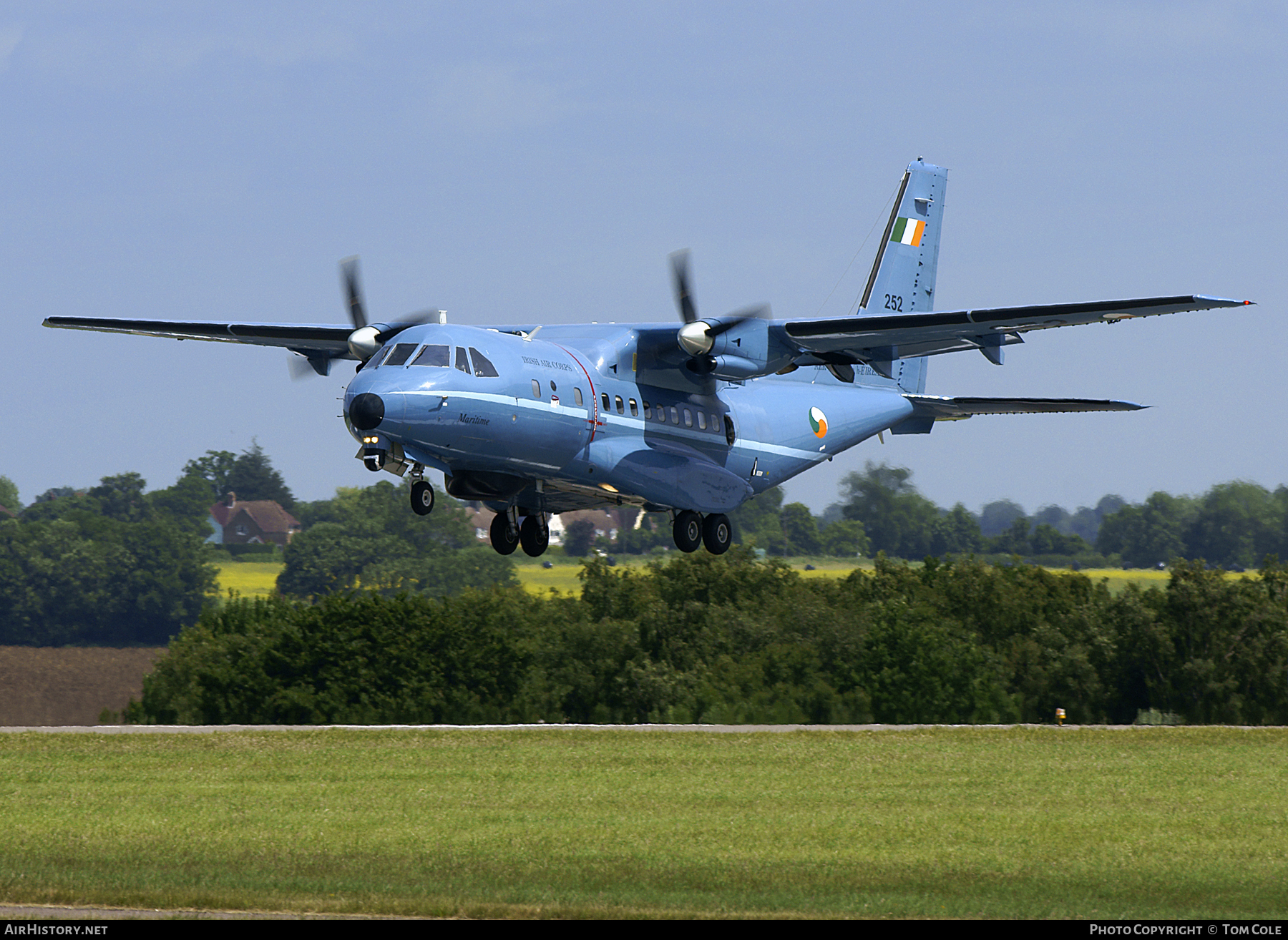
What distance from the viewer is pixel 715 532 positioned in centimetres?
3206

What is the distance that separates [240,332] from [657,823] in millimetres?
27736

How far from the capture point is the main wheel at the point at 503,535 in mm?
30125

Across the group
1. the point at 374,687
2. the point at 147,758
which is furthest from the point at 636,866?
the point at 374,687

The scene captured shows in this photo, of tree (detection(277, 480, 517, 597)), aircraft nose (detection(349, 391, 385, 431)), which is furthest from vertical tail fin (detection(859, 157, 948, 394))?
tree (detection(277, 480, 517, 597))

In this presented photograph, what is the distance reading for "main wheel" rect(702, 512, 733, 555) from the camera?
1259 inches

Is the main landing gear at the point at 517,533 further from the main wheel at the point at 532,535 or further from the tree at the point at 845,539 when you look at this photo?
the tree at the point at 845,539

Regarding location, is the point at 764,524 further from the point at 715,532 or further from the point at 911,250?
the point at 715,532

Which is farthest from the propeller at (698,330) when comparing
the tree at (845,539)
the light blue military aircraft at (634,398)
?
the tree at (845,539)

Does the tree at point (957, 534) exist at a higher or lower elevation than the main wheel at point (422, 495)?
lower

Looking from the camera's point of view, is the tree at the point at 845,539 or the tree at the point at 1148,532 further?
the tree at the point at 845,539

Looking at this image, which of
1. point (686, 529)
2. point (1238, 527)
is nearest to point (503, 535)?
point (686, 529)

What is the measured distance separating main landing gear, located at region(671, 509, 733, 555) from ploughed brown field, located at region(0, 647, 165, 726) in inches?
2823

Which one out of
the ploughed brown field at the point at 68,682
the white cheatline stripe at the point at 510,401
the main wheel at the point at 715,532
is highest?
the white cheatline stripe at the point at 510,401

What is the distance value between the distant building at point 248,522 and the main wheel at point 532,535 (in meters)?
123
